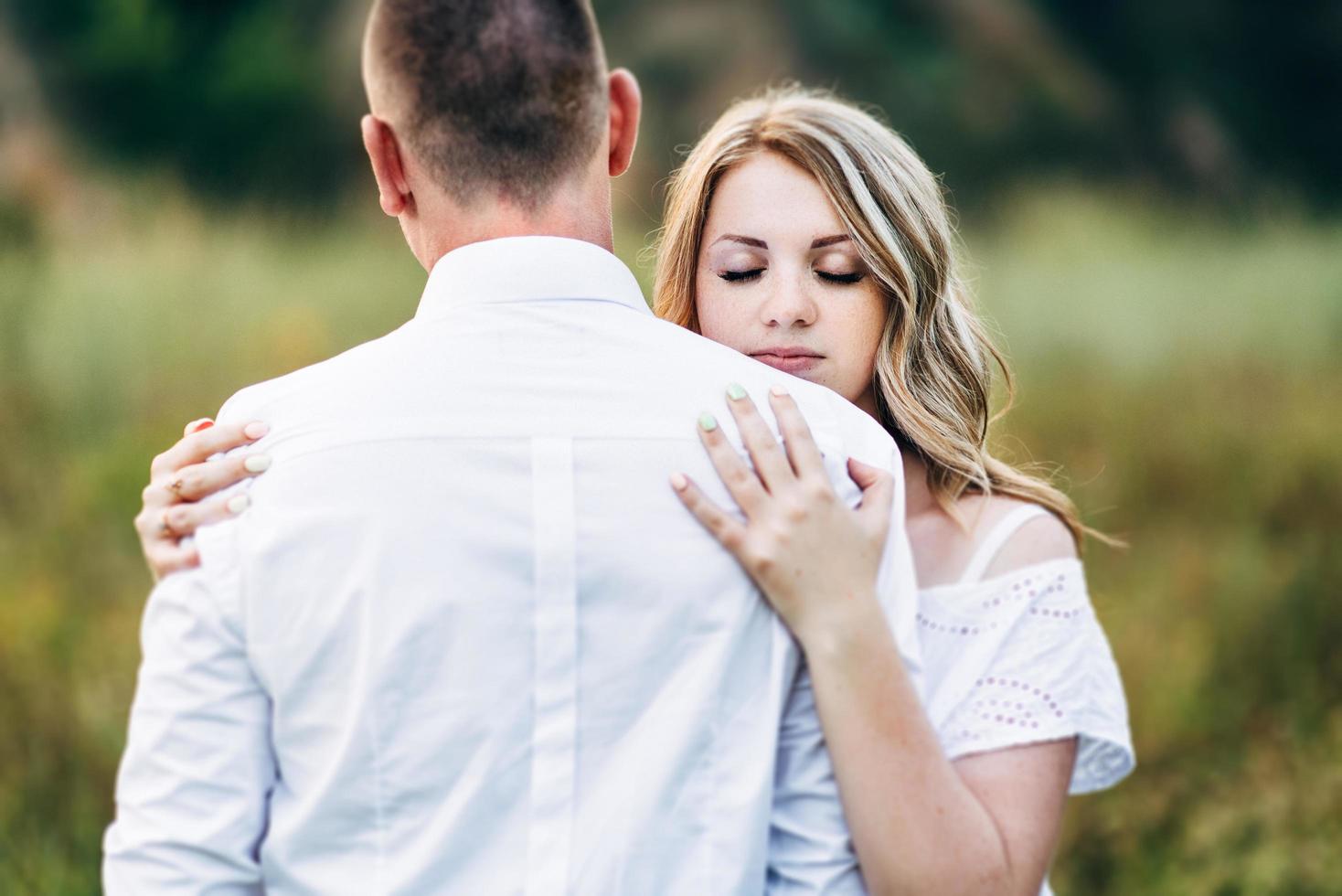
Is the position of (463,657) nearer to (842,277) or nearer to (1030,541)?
(1030,541)

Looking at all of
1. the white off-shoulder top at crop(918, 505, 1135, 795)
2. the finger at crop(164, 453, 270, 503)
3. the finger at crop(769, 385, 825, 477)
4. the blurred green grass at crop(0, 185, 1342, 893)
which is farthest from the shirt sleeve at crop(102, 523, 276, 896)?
the blurred green grass at crop(0, 185, 1342, 893)

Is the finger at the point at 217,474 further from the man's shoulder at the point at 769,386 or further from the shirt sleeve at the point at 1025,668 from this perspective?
the shirt sleeve at the point at 1025,668

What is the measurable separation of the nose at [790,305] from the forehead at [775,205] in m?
0.09

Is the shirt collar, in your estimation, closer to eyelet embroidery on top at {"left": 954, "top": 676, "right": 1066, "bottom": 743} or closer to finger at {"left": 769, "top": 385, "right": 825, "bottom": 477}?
finger at {"left": 769, "top": 385, "right": 825, "bottom": 477}

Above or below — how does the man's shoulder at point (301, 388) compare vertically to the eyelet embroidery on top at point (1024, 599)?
above

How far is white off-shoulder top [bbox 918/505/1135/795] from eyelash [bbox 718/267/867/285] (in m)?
0.52

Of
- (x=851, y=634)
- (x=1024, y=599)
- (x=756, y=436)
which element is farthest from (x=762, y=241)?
(x=851, y=634)

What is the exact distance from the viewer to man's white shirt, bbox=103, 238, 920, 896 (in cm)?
140

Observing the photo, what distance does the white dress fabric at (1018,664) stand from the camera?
6.15ft

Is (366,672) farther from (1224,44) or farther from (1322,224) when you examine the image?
(1224,44)

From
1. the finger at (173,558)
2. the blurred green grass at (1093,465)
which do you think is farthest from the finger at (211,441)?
the blurred green grass at (1093,465)

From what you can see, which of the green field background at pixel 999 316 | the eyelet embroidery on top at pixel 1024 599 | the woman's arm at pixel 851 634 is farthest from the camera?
the green field background at pixel 999 316

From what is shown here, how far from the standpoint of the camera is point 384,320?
7762 millimetres

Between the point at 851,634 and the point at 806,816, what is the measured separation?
0.78 feet
